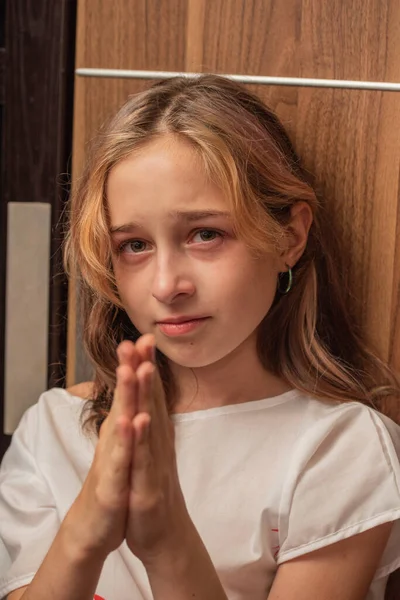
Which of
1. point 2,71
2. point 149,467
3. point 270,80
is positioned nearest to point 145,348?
point 149,467

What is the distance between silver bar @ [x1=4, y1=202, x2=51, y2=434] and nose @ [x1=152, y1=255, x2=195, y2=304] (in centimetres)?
38

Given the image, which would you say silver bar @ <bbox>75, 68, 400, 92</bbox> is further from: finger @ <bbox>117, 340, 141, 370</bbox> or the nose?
finger @ <bbox>117, 340, 141, 370</bbox>

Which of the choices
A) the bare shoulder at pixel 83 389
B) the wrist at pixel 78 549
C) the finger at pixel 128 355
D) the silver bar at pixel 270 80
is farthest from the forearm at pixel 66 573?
the silver bar at pixel 270 80

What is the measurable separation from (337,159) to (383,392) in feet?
1.09

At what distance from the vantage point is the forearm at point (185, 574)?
2.96 feet

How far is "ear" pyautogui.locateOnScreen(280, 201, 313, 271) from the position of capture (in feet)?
3.62

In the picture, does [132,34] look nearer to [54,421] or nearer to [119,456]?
[54,421]

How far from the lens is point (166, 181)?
3.34ft

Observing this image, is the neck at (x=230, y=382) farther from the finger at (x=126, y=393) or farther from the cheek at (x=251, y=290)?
the finger at (x=126, y=393)

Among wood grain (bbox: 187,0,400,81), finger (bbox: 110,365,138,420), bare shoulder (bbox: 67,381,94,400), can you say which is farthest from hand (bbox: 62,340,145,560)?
wood grain (bbox: 187,0,400,81)

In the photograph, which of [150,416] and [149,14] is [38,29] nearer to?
[149,14]

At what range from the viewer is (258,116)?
112 cm

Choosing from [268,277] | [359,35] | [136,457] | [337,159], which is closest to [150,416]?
[136,457]

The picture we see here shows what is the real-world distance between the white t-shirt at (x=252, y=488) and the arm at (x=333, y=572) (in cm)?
2
